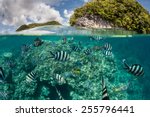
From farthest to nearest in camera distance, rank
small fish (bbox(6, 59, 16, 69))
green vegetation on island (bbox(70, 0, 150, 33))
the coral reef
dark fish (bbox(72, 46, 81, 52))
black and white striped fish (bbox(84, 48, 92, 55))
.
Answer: green vegetation on island (bbox(70, 0, 150, 33)), small fish (bbox(6, 59, 16, 69)), black and white striped fish (bbox(84, 48, 92, 55)), dark fish (bbox(72, 46, 81, 52)), the coral reef

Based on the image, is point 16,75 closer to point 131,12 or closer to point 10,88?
point 10,88

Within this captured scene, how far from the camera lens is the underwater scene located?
10023mm

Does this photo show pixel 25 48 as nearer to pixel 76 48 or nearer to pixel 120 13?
pixel 76 48

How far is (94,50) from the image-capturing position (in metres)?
10.8

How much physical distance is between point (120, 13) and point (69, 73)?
8.39 ft

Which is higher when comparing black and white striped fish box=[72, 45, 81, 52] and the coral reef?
black and white striped fish box=[72, 45, 81, 52]

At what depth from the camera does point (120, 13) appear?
447 inches

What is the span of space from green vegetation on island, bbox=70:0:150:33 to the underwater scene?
2.01 feet

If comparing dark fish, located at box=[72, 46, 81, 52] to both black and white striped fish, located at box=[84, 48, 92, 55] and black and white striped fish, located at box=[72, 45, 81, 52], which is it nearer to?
black and white striped fish, located at box=[72, 45, 81, 52]

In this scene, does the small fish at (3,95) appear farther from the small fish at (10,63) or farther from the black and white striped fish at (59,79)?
the black and white striped fish at (59,79)

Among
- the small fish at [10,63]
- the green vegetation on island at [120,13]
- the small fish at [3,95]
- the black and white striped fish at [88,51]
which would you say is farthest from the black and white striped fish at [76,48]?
the small fish at [3,95]

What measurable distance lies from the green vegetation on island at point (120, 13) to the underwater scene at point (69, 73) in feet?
2.01

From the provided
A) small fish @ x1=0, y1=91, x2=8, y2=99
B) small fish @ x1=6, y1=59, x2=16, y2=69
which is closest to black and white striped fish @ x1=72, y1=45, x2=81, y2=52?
small fish @ x1=6, y1=59, x2=16, y2=69

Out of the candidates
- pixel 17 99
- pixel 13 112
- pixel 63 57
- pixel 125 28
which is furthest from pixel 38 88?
pixel 125 28
